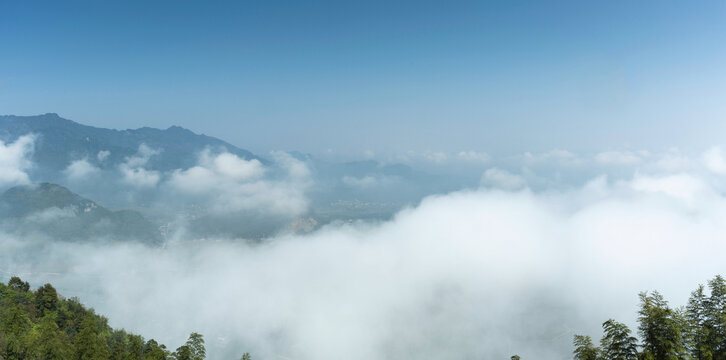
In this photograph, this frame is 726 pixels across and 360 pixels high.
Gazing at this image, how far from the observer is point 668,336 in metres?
28.3

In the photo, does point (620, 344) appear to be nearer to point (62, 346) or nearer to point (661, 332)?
point (661, 332)

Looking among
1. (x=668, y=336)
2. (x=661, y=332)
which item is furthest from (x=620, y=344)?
(x=668, y=336)

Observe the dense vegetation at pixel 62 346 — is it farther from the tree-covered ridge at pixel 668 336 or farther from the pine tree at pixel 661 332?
the pine tree at pixel 661 332

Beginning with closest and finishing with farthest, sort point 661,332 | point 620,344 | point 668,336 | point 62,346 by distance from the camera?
point 668,336 → point 661,332 → point 620,344 → point 62,346

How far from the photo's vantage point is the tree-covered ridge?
1111 inches

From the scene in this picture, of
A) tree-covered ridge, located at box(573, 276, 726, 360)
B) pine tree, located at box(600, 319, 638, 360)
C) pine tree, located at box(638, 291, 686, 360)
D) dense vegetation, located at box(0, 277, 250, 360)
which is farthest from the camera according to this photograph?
dense vegetation, located at box(0, 277, 250, 360)

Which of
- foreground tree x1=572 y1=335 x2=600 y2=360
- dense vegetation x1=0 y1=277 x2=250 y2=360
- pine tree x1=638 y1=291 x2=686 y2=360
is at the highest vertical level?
pine tree x1=638 y1=291 x2=686 y2=360

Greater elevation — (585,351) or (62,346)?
(585,351)

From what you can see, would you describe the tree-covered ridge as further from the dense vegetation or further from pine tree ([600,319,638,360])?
the dense vegetation

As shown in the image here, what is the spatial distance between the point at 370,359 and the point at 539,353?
9224cm

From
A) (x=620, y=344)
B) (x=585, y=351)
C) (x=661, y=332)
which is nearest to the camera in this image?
(x=661, y=332)

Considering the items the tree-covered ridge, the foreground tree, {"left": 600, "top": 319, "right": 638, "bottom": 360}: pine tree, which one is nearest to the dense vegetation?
the foreground tree

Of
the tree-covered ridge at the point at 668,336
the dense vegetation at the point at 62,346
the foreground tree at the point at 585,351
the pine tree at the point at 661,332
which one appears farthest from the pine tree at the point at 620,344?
the dense vegetation at the point at 62,346

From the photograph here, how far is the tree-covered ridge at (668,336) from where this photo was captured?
28.2 m
